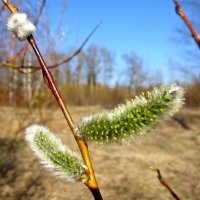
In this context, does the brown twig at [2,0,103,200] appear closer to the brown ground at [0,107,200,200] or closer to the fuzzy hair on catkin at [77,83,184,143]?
the fuzzy hair on catkin at [77,83,184,143]

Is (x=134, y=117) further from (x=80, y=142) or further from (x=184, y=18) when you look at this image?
(x=184, y=18)

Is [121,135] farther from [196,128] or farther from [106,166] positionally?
[196,128]

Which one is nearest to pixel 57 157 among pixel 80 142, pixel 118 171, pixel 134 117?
pixel 80 142

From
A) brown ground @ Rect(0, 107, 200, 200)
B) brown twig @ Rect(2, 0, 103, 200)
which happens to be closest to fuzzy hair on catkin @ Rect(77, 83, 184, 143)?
brown twig @ Rect(2, 0, 103, 200)

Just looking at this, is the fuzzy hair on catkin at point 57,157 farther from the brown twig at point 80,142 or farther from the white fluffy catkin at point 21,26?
the white fluffy catkin at point 21,26

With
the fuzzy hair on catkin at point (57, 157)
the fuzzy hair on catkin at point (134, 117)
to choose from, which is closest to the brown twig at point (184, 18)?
the fuzzy hair on catkin at point (134, 117)
